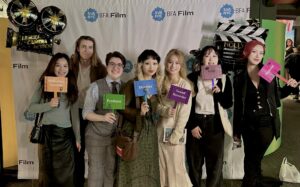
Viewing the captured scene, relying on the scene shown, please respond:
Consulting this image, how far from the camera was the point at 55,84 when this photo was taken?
2.56 m

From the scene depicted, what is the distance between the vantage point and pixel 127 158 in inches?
98.7

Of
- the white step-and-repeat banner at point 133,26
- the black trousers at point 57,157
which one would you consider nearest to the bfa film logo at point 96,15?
the white step-and-repeat banner at point 133,26

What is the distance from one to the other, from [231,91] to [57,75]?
1.49m

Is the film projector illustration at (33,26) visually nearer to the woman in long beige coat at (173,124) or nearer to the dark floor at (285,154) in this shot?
the woman in long beige coat at (173,124)

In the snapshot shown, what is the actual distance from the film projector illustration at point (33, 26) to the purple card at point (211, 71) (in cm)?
148

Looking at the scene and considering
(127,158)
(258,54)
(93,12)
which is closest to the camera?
(127,158)

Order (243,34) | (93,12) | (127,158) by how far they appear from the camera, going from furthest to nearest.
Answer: (93,12), (243,34), (127,158)

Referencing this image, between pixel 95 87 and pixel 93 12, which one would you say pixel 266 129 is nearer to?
pixel 95 87

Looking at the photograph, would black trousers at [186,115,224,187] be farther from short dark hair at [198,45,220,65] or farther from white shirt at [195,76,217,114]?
short dark hair at [198,45,220,65]

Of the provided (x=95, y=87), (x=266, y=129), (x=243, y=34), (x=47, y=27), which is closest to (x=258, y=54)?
(x=243, y=34)

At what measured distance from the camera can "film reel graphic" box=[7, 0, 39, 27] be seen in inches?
121

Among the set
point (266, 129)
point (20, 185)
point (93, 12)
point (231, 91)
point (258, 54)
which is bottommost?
point (20, 185)

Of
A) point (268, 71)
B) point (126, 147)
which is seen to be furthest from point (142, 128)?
point (268, 71)

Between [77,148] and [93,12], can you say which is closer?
[77,148]
